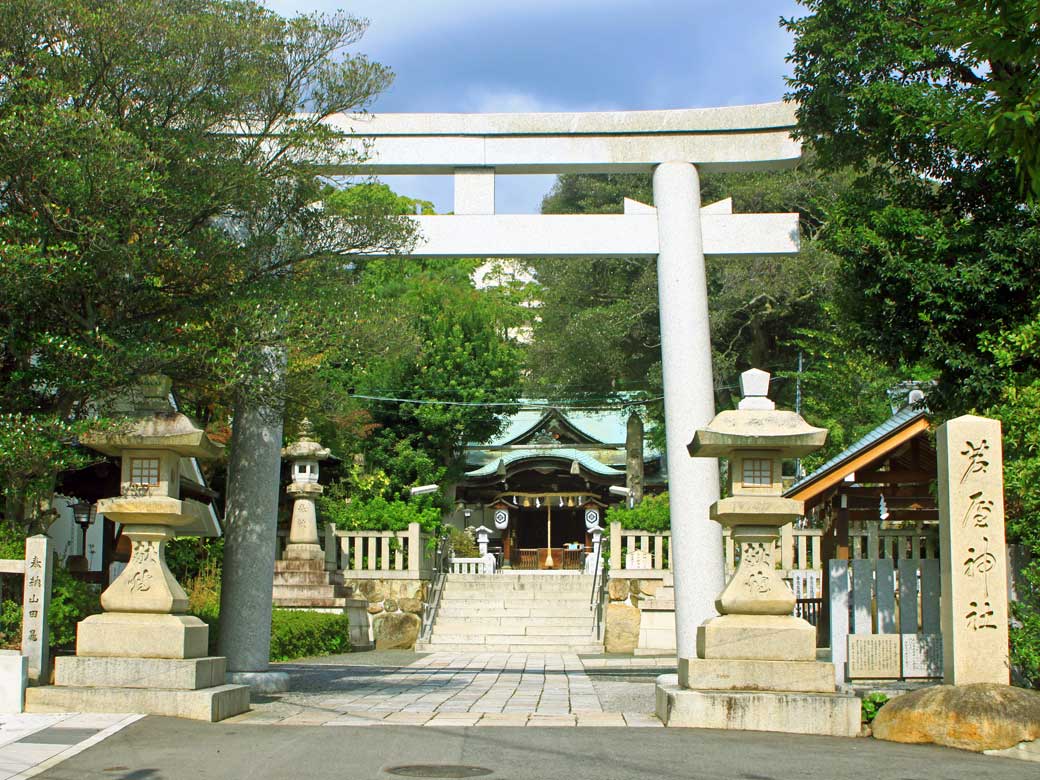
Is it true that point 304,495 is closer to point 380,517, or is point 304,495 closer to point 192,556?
point 380,517

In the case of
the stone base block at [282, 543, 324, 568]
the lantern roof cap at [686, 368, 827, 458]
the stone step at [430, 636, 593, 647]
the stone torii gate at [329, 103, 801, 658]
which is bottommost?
the stone step at [430, 636, 593, 647]

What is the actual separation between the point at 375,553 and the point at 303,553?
5.90ft

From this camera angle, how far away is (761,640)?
8.13 meters

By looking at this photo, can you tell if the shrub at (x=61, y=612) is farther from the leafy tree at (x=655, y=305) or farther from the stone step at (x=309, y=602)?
the leafy tree at (x=655, y=305)

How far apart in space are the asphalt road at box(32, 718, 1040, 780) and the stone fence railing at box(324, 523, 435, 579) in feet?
44.9

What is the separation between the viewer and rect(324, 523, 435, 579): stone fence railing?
21.5 meters

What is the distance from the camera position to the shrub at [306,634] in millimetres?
16266

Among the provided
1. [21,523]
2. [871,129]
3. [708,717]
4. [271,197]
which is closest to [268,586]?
[21,523]

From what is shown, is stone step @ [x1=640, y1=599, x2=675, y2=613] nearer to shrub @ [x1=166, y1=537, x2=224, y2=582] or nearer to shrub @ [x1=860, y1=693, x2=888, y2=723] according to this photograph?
shrub @ [x1=166, y1=537, x2=224, y2=582]

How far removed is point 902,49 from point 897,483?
6.42 metres

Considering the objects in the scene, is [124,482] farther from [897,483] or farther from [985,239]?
[897,483]

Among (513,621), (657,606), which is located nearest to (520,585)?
(513,621)

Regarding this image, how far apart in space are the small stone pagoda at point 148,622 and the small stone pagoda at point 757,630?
11.4ft

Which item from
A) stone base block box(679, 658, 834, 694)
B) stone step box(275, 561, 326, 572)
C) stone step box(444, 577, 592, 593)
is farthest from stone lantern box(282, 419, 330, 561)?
stone base block box(679, 658, 834, 694)
